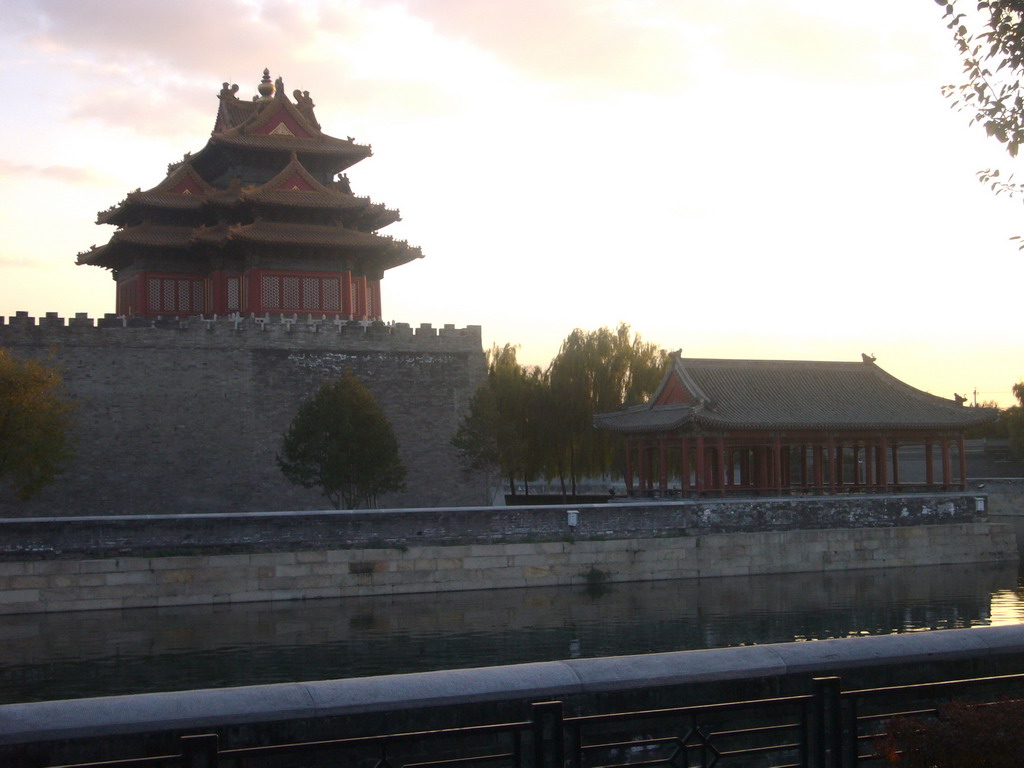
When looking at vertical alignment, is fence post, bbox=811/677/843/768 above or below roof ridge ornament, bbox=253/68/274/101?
below

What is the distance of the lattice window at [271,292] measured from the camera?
3041cm

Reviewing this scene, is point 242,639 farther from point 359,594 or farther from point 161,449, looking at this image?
point 161,449

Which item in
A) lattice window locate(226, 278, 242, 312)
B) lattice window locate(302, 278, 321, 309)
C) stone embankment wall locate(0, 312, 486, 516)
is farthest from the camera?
lattice window locate(226, 278, 242, 312)

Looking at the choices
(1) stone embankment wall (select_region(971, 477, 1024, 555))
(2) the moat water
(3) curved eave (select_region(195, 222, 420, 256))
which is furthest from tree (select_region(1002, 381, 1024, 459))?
(3) curved eave (select_region(195, 222, 420, 256))

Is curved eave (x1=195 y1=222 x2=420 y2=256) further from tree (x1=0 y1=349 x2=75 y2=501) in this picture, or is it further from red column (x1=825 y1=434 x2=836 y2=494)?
red column (x1=825 y1=434 x2=836 y2=494)

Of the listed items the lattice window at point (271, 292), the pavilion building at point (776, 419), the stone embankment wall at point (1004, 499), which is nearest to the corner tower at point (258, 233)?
the lattice window at point (271, 292)

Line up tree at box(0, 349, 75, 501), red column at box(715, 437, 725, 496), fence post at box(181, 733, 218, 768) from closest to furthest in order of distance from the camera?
fence post at box(181, 733, 218, 768) < tree at box(0, 349, 75, 501) < red column at box(715, 437, 725, 496)

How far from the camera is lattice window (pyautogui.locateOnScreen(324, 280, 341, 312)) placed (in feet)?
102

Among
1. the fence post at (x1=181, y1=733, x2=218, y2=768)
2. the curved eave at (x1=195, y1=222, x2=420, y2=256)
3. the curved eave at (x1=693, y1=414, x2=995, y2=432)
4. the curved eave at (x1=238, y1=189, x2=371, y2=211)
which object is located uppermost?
the curved eave at (x1=238, y1=189, x2=371, y2=211)

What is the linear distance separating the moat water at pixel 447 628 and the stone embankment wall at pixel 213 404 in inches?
322

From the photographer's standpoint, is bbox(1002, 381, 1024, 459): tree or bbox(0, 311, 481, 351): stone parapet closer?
bbox(0, 311, 481, 351): stone parapet

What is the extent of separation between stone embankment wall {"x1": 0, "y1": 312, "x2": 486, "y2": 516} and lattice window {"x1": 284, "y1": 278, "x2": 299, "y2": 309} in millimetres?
706

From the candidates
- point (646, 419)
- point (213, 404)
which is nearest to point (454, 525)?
point (646, 419)

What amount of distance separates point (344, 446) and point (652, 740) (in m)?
21.3
